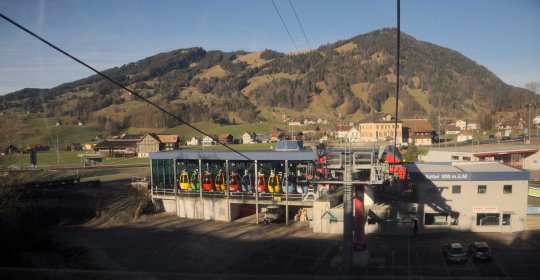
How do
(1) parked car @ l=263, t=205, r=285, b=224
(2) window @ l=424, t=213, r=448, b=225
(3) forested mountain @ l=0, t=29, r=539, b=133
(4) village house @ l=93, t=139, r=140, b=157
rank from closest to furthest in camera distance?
(2) window @ l=424, t=213, r=448, b=225, (1) parked car @ l=263, t=205, r=285, b=224, (4) village house @ l=93, t=139, r=140, b=157, (3) forested mountain @ l=0, t=29, r=539, b=133

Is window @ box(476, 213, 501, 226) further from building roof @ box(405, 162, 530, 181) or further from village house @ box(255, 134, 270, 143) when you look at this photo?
village house @ box(255, 134, 270, 143)

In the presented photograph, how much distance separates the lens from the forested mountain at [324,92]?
11750 centimetres

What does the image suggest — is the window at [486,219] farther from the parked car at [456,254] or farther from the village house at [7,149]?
the village house at [7,149]

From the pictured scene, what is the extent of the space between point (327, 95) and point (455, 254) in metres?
145

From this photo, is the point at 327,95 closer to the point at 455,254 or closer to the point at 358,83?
the point at 358,83

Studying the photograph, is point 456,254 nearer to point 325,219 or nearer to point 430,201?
point 430,201

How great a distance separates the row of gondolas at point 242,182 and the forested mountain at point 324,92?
247 ft

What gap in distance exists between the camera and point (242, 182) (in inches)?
890

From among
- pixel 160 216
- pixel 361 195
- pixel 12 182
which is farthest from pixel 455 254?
pixel 12 182

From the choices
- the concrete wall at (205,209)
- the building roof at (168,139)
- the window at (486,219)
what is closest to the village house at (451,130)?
the building roof at (168,139)

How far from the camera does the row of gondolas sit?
70.9 ft

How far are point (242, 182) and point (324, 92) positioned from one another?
469 ft

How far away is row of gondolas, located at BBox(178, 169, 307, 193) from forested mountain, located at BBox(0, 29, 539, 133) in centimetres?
7534

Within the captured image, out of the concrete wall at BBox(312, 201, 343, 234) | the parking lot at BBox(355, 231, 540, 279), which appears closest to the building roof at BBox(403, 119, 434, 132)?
the parking lot at BBox(355, 231, 540, 279)
